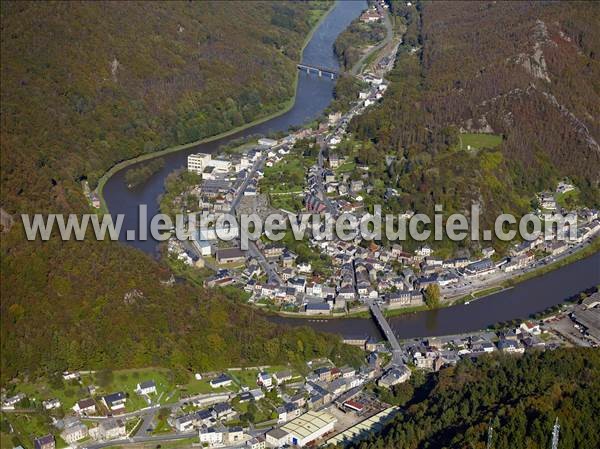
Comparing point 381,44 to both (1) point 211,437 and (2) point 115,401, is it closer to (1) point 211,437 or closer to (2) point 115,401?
(2) point 115,401

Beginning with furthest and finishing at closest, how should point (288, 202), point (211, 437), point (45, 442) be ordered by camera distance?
point (288, 202)
point (211, 437)
point (45, 442)

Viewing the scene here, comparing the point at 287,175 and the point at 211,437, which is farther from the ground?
the point at 287,175

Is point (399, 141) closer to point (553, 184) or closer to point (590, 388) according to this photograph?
point (553, 184)

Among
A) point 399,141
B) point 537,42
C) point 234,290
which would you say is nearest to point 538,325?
point 234,290

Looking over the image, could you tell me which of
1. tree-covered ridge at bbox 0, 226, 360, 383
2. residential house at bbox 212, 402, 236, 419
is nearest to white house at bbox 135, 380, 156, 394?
tree-covered ridge at bbox 0, 226, 360, 383

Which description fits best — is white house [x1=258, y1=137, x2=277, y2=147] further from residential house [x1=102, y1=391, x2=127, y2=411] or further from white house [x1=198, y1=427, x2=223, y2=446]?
white house [x1=198, y1=427, x2=223, y2=446]

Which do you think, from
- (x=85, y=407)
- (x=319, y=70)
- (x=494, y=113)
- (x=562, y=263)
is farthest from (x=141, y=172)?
(x=319, y=70)
